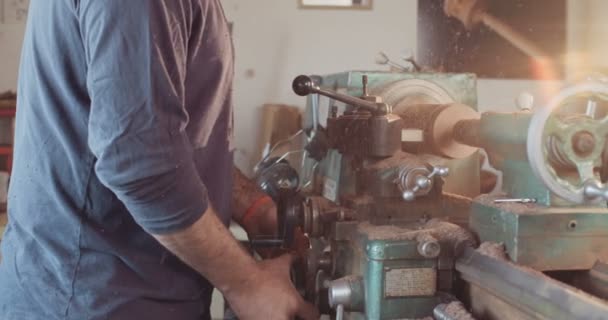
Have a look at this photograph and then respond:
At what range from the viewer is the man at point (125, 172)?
2.46 feet

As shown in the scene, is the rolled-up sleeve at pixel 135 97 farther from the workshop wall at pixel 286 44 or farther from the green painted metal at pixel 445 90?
the workshop wall at pixel 286 44

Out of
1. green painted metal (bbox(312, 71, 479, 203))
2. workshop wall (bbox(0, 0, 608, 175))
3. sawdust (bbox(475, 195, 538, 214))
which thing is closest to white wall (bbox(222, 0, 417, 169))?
workshop wall (bbox(0, 0, 608, 175))

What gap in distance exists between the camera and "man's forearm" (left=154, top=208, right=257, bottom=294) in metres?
0.85

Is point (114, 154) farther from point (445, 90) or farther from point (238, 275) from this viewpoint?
point (445, 90)

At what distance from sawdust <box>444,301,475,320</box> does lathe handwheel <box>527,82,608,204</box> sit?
0.18m

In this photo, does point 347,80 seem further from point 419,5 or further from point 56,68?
point 419,5

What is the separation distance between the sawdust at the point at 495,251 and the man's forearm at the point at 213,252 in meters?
0.37

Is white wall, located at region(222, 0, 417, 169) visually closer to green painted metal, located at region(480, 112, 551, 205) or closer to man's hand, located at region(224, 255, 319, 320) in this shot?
man's hand, located at region(224, 255, 319, 320)

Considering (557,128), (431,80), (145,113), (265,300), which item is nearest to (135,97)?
(145,113)

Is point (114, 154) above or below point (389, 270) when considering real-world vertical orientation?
above

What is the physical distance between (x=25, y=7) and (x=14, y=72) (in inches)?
10.2

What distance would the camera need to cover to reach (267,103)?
7.78 ft

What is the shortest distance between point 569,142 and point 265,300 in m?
0.52

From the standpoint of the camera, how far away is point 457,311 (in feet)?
2.34
